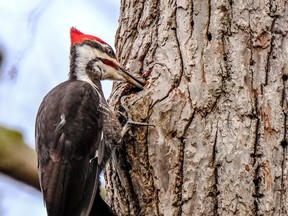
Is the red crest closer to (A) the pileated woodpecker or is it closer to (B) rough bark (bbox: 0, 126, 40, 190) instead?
(A) the pileated woodpecker

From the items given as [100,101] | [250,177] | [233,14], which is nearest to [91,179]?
[100,101]

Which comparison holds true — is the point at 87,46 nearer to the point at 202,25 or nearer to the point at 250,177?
the point at 202,25

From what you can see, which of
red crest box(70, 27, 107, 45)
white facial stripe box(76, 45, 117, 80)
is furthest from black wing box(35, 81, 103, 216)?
red crest box(70, 27, 107, 45)

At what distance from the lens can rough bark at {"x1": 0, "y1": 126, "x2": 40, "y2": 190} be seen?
284 centimetres

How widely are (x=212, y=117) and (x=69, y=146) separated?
648 mm

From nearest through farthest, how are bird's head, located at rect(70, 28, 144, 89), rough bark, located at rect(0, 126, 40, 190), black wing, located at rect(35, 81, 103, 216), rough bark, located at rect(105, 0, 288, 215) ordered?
rough bark, located at rect(105, 0, 288, 215) → black wing, located at rect(35, 81, 103, 216) → rough bark, located at rect(0, 126, 40, 190) → bird's head, located at rect(70, 28, 144, 89)

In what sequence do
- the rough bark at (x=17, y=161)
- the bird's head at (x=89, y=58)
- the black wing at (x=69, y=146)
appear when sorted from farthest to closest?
the bird's head at (x=89, y=58) → the rough bark at (x=17, y=161) → the black wing at (x=69, y=146)

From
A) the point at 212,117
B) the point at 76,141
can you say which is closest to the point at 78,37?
the point at 76,141

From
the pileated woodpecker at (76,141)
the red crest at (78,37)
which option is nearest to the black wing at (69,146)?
the pileated woodpecker at (76,141)

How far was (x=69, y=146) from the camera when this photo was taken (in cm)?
255

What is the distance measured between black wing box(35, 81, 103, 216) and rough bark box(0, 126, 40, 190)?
20 centimetres

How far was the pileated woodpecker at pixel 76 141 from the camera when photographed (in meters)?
2.42

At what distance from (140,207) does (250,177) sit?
1.62 ft

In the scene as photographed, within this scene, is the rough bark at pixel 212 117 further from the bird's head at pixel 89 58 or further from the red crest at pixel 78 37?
the red crest at pixel 78 37
